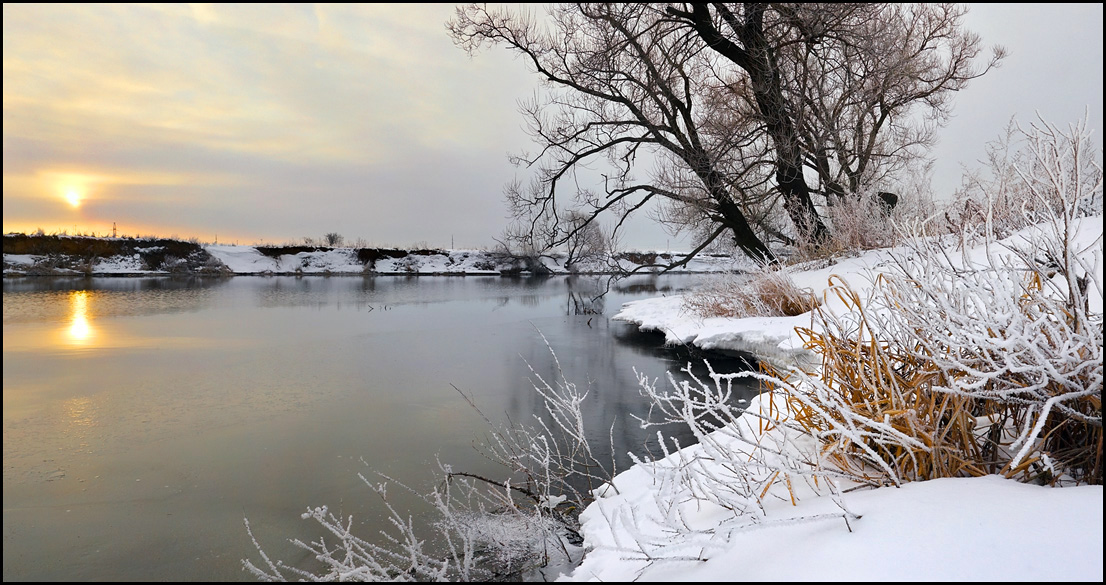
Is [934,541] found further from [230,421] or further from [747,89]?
[747,89]

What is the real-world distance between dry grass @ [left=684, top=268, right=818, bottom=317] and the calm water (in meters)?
1.42

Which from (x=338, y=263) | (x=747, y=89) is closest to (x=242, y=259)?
(x=338, y=263)

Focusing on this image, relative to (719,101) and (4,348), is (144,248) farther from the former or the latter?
(719,101)

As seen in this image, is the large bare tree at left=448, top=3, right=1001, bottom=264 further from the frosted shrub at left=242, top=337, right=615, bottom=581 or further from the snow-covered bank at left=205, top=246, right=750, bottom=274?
the snow-covered bank at left=205, top=246, right=750, bottom=274

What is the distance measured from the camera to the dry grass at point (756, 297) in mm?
8672

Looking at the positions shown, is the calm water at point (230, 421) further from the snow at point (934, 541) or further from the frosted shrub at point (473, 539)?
the snow at point (934, 541)

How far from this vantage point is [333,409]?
205 inches

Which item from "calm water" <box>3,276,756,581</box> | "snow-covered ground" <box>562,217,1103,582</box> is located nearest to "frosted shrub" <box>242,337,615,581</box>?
"calm water" <box>3,276,756,581</box>

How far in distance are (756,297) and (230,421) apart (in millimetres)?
7617

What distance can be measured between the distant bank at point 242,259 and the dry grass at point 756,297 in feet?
31.0

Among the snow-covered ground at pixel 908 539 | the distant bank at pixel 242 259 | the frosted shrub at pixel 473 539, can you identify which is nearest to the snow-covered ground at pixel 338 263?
the distant bank at pixel 242 259

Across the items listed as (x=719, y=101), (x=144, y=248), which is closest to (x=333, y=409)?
(x=719, y=101)

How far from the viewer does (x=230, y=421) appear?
15.6 ft

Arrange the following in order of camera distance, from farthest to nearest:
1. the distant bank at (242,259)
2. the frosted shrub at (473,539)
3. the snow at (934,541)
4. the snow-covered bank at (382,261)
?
the snow-covered bank at (382,261) < the distant bank at (242,259) < the frosted shrub at (473,539) < the snow at (934,541)
